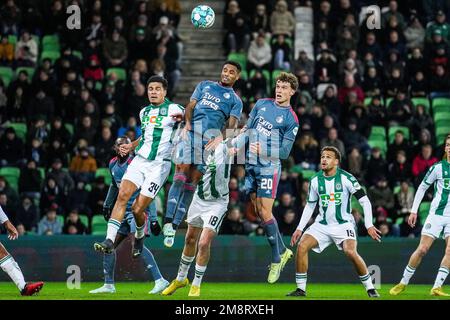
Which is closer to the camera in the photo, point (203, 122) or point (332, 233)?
point (332, 233)

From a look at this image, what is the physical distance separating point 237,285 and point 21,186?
15.9 ft

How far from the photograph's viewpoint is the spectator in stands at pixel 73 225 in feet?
65.4

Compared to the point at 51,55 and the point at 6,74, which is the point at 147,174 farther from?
the point at 51,55

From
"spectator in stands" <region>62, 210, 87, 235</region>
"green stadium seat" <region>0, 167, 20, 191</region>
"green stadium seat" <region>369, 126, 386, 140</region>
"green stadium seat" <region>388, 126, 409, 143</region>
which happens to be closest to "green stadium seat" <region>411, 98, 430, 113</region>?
"green stadium seat" <region>388, 126, 409, 143</region>

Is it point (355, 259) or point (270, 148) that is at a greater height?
point (270, 148)

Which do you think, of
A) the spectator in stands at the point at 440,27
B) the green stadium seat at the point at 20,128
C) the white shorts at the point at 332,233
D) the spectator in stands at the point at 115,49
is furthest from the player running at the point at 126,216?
the spectator in stands at the point at 440,27

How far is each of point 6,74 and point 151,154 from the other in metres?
9.24

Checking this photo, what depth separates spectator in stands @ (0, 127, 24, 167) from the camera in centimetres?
2158

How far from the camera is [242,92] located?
22578 mm

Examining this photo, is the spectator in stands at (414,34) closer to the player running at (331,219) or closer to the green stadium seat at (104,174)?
the green stadium seat at (104,174)

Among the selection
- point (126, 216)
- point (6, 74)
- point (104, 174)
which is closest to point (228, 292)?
point (126, 216)

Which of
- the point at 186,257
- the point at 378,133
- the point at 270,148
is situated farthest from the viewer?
the point at 378,133

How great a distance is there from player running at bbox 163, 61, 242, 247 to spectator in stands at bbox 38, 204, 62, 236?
17.0 ft
